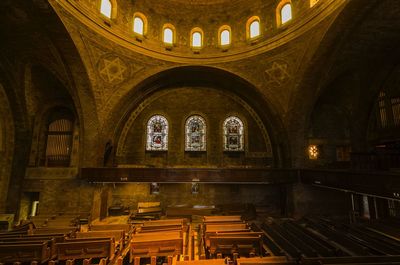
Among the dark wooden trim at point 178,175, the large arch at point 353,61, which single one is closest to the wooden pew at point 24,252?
the dark wooden trim at point 178,175

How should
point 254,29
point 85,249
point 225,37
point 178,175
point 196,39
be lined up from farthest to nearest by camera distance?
1. point 196,39
2. point 225,37
3. point 254,29
4. point 178,175
5. point 85,249

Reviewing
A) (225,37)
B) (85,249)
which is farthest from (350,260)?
(225,37)

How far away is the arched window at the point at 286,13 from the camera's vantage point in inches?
539

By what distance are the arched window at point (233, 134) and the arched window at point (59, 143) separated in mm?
11244

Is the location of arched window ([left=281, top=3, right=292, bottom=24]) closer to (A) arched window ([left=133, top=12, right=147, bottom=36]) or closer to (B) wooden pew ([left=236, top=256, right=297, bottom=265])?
(A) arched window ([left=133, top=12, right=147, bottom=36])

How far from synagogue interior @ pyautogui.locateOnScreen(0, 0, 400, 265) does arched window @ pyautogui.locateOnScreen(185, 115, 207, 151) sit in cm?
11

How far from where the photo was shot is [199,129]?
Result: 17.4 m

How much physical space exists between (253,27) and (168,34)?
6.06 meters

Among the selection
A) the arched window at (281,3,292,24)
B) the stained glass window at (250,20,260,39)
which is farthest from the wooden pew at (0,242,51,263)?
the arched window at (281,3,292,24)

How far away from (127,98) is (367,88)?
15.4 metres

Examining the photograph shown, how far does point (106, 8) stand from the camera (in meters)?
13.5

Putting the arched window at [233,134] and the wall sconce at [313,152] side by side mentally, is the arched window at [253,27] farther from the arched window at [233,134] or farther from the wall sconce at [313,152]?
the wall sconce at [313,152]

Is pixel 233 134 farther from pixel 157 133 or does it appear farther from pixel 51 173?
pixel 51 173

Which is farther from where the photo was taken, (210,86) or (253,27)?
(210,86)
